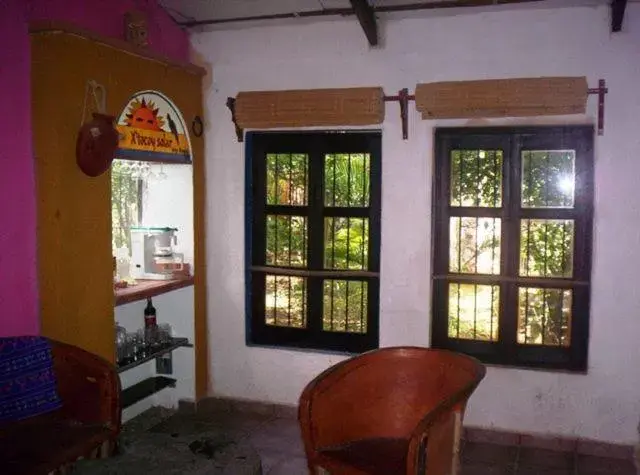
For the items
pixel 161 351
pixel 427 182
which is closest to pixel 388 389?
pixel 427 182

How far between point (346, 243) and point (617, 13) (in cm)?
220

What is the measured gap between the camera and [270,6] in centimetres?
404

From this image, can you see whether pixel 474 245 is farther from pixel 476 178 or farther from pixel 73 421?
pixel 73 421

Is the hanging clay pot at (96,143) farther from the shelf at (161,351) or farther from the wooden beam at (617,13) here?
the wooden beam at (617,13)

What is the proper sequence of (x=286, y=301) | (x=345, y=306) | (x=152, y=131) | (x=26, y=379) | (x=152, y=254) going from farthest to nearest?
1. (x=286, y=301)
2. (x=345, y=306)
3. (x=152, y=254)
4. (x=152, y=131)
5. (x=26, y=379)

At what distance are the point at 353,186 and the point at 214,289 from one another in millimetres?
1326

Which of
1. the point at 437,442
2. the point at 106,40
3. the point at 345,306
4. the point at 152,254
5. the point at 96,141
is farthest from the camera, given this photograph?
the point at 345,306

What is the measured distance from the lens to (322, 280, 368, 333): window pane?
4.42 meters

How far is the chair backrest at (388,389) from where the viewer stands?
2.81 metres

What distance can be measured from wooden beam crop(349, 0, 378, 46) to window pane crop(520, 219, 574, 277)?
5.09 feet

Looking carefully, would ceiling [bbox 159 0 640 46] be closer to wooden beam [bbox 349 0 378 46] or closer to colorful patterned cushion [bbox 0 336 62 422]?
wooden beam [bbox 349 0 378 46]

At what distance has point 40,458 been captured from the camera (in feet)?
8.72

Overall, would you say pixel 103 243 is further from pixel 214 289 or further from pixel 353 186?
pixel 353 186

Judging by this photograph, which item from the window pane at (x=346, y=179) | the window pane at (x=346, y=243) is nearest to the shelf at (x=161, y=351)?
the window pane at (x=346, y=243)
